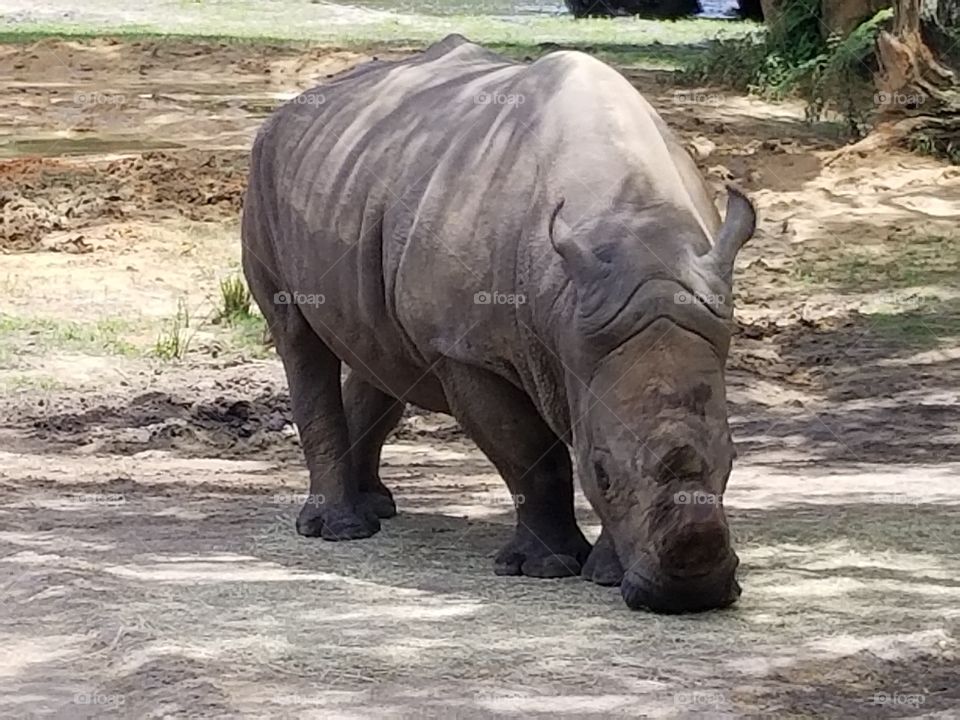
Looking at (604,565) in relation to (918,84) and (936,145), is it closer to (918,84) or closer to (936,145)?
(936,145)

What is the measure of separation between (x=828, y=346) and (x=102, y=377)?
13.0 ft

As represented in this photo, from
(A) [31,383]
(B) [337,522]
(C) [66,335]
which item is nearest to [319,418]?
(B) [337,522]

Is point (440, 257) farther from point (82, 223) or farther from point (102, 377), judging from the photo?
point (82, 223)

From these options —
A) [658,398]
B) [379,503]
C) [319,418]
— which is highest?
[658,398]

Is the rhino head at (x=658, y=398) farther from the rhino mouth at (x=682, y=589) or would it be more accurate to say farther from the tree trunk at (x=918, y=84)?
the tree trunk at (x=918, y=84)

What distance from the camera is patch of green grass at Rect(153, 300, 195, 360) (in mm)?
11570

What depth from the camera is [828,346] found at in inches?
455

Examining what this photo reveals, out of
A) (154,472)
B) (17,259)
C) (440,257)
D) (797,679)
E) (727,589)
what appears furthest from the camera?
(17,259)

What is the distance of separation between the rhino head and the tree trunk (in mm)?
10522

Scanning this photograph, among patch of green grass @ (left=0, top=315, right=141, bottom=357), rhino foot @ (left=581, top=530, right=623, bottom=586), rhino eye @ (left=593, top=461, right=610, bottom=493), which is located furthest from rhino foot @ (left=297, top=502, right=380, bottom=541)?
patch of green grass @ (left=0, top=315, right=141, bottom=357)

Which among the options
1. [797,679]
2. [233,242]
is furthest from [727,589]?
[233,242]

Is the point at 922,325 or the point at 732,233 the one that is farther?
the point at 922,325

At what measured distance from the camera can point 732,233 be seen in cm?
602

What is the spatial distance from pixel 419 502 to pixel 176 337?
3.51 metres
